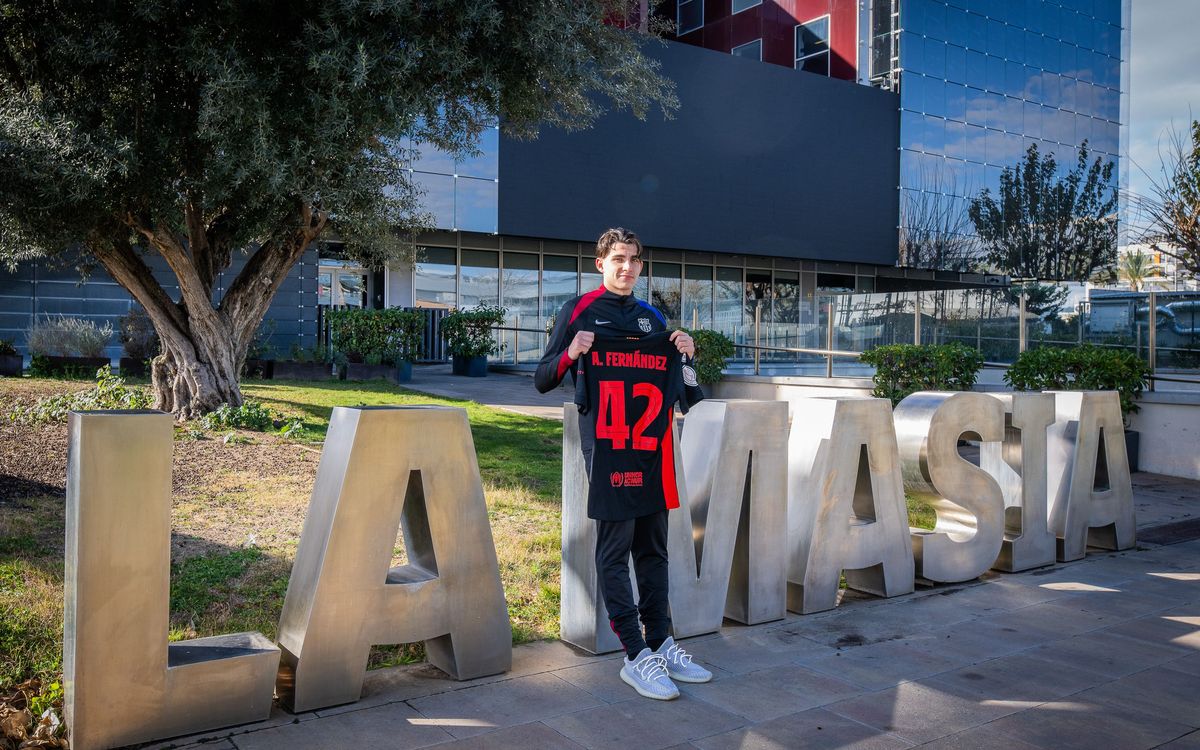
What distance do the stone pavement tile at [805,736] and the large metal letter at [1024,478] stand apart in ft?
9.87

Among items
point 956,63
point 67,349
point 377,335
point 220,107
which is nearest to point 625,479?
point 220,107

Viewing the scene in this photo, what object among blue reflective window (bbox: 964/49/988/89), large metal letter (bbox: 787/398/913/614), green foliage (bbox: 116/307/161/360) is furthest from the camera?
blue reflective window (bbox: 964/49/988/89)

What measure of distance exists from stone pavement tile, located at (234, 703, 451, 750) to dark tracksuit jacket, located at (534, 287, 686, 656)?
0.90 metres

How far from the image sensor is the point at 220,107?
813 centimetres

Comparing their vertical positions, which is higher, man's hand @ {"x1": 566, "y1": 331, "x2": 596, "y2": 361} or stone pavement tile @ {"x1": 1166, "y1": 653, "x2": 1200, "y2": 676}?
man's hand @ {"x1": 566, "y1": 331, "x2": 596, "y2": 361}

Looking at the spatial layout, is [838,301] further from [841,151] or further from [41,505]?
[41,505]

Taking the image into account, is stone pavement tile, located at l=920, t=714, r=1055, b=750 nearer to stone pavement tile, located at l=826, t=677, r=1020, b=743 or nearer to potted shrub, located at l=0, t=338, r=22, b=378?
stone pavement tile, located at l=826, t=677, r=1020, b=743

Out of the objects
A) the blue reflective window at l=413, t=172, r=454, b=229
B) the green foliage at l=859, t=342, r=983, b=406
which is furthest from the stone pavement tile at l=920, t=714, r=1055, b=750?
the blue reflective window at l=413, t=172, r=454, b=229

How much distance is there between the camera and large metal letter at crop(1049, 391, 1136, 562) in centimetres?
630

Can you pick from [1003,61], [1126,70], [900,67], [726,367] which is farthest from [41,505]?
[1126,70]

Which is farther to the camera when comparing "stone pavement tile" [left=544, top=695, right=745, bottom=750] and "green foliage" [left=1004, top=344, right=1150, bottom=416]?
"green foliage" [left=1004, top=344, right=1150, bottom=416]

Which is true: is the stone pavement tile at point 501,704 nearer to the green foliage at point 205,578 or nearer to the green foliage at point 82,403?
the green foliage at point 205,578

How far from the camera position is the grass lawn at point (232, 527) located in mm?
4227

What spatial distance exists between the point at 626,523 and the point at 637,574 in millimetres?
267
